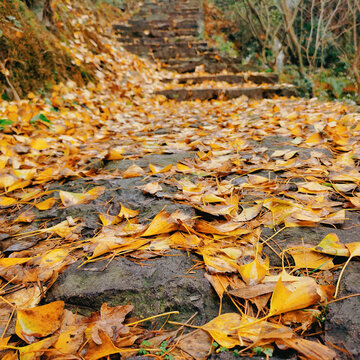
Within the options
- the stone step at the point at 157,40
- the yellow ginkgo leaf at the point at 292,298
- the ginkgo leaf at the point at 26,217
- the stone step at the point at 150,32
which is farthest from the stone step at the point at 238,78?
the yellow ginkgo leaf at the point at 292,298

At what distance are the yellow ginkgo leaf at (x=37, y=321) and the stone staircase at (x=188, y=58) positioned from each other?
12.5 ft

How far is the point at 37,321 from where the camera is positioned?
55cm

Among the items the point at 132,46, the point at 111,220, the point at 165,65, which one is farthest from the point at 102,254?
the point at 132,46

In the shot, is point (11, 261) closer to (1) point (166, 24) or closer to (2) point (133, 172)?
(2) point (133, 172)

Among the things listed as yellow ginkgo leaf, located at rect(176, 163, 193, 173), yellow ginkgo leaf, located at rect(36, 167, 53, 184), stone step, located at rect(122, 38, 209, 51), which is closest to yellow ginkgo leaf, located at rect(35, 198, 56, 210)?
yellow ginkgo leaf, located at rect(36, 167, 53, 184)

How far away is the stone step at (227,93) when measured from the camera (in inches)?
154

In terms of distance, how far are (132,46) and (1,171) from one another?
5.29 m

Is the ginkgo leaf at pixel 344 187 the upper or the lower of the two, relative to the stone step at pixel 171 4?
lower

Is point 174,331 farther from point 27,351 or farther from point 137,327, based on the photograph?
point 27,351

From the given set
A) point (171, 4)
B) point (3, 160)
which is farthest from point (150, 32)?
point (3, 160)

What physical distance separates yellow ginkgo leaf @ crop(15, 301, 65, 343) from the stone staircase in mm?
3821

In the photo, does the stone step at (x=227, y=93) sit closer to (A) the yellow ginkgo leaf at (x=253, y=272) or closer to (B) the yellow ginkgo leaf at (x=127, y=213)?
(B) the yellow ginkgo leaf at (x=127, y=213)

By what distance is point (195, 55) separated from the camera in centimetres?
595

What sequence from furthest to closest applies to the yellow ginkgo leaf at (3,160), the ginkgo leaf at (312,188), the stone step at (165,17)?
the stone step at (165,17) < the yellow ginkgo leaf at (3,160) < the ginkgo leaf at (312,188)
